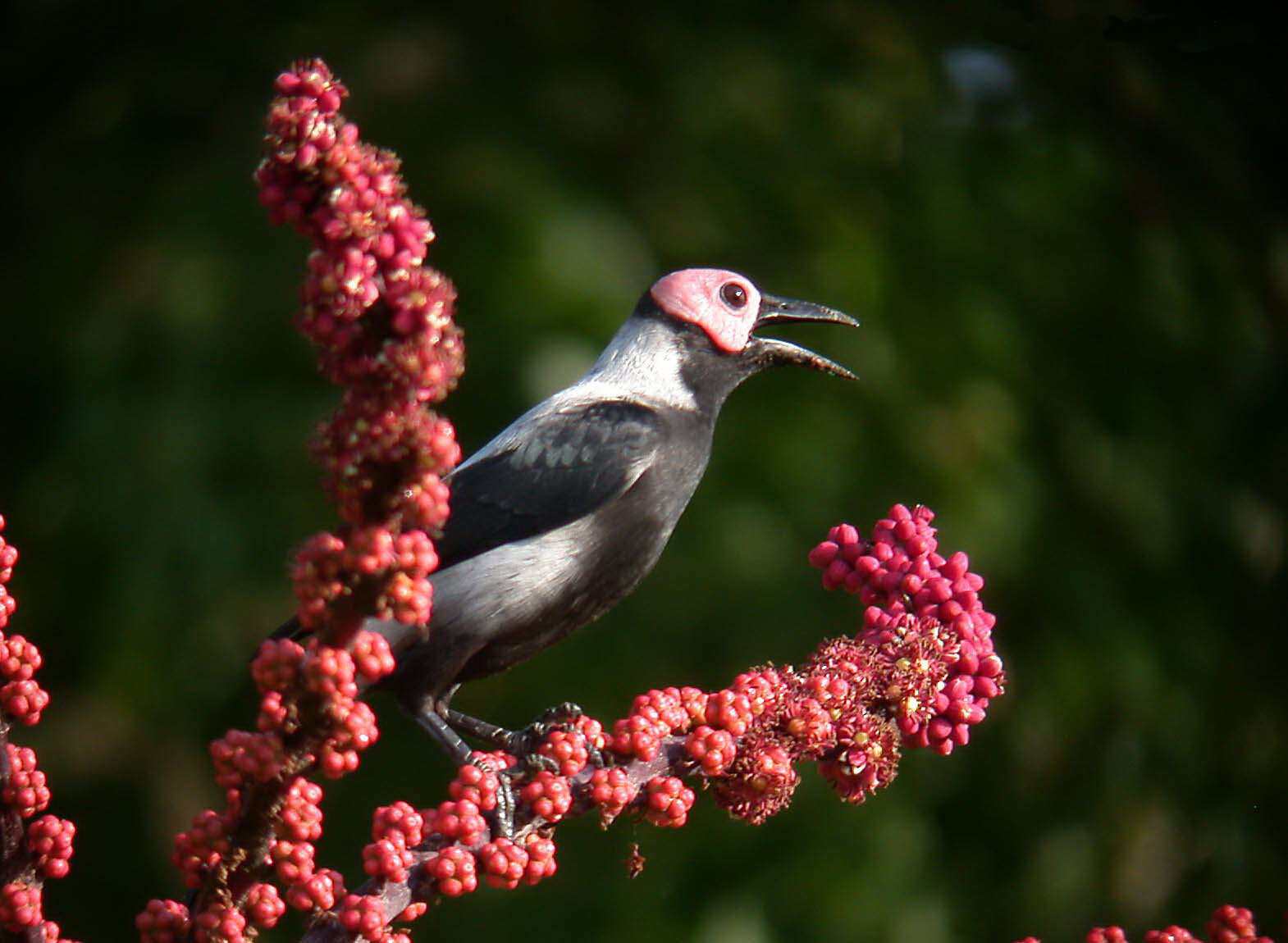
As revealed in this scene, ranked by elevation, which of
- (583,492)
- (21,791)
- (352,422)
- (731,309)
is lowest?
(583,492)

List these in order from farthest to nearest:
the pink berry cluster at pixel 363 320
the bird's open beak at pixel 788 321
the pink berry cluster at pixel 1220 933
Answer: the bird's open beak at pixel 788 321, the pink berry cluster at pixel 1220 933, the pink berry cluster at pixel 363 320

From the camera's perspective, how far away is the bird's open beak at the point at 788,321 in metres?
2.44

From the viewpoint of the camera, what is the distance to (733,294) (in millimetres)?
2521

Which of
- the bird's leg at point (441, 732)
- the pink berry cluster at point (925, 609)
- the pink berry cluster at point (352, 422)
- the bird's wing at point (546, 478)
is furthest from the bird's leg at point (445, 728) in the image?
the pink berry cluster at point (352, 422)

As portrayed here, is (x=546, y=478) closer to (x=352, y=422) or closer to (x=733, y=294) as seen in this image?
(x=733, y=294)

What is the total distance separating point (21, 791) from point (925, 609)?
87 centimetres

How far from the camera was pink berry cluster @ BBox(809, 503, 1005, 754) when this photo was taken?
1526 mm

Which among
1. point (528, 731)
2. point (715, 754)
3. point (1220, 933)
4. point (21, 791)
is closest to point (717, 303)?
point (528, 731)

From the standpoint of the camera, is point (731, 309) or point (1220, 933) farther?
point (731, 309)

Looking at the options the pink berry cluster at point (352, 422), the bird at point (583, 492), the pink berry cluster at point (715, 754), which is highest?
the pink berry cluster at point (352, 422)

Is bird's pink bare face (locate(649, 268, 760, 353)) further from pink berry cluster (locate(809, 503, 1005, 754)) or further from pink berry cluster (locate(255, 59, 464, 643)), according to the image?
pink berry cluster (locate(255, 59, 464, 643))

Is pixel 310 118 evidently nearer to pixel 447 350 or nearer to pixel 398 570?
pixel 447 350

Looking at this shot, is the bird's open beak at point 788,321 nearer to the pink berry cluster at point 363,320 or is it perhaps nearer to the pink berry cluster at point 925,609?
the pink berry cluster at point 925,609

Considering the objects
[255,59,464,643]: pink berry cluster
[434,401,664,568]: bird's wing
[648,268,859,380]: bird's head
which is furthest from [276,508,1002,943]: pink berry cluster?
[648,268,859,380]: bird's head
